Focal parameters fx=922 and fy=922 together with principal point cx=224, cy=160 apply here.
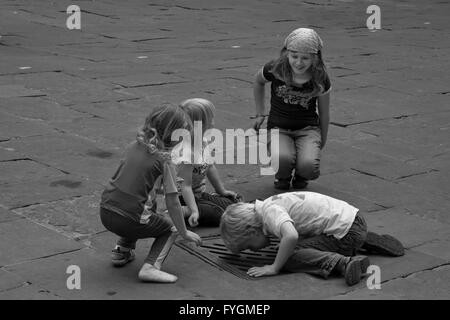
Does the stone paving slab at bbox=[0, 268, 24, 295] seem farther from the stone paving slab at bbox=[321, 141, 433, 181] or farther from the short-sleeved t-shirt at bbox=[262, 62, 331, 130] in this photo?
the stone paving slab at bbox=[321, 141, 433, 181]

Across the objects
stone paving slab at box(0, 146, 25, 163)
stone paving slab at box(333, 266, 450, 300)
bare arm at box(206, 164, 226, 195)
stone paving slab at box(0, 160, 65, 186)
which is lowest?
stone paving slab at box(333, 266, 450, 300)

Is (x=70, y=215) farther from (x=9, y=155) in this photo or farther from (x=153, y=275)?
(x=9, y=155)

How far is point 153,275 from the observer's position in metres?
4.60

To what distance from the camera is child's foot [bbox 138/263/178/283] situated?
4594 mm

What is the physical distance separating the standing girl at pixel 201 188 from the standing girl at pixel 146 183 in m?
0.55

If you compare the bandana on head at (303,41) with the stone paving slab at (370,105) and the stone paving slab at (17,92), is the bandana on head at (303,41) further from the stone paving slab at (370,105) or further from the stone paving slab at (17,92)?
the stone paving slab at (17,92)

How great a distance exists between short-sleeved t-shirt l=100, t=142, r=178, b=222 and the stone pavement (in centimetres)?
37

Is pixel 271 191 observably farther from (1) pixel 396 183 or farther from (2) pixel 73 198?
(2) pixel 73 198

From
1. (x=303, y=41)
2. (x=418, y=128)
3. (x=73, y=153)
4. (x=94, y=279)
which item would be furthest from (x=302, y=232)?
(x=418, y=128)

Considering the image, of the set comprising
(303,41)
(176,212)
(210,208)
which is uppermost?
(303,41)

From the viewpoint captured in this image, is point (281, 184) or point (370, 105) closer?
point (281, 184)

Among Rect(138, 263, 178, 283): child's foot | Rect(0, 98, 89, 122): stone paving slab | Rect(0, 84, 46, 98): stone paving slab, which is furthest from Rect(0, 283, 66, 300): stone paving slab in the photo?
Rect(0, 84, 46, 98): stone paving slab

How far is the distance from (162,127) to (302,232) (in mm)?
972
